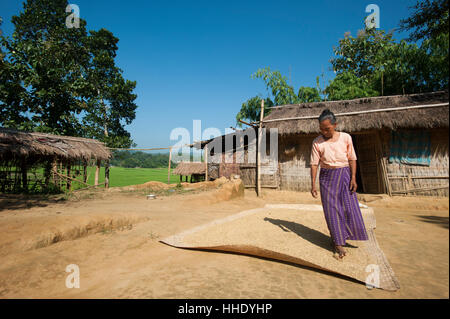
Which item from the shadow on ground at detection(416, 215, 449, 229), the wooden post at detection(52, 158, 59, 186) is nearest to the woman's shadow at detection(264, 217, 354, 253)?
the shadow on ground at detection(416, 215, 449, 229)

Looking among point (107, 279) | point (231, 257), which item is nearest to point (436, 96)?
point (231, 257)

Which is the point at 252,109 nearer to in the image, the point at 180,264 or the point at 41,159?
the point at 41,159

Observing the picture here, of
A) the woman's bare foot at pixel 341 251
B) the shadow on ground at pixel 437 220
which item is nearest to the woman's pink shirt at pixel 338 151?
the woman's bare foot at pixel 341 251

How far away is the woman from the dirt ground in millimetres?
306

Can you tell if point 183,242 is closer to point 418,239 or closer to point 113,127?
point 418,239

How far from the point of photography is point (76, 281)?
86.5 inches

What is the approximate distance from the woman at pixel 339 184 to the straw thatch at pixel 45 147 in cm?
1120

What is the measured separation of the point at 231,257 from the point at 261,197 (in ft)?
21.7

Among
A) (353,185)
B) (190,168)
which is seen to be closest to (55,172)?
(190,168)

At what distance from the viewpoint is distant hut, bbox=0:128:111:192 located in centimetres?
891

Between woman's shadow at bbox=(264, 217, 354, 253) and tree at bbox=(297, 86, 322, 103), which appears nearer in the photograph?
woman's shadow at bbox=(264, 217, 354, 253)

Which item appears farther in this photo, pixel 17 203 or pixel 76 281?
pixel 17 203

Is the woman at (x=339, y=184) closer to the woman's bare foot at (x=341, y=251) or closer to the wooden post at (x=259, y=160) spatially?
the woman's bare foot at (x=341, y=251)

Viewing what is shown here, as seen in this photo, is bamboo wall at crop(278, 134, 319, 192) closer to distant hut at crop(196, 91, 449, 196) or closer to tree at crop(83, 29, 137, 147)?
distant hut at crop(196, 91, 449, 196)
